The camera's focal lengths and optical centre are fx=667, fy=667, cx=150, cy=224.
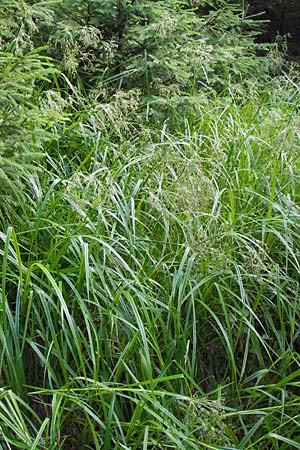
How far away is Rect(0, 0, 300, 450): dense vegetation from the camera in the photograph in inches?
96.8

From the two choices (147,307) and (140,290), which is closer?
(147,307)

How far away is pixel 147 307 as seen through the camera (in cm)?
271

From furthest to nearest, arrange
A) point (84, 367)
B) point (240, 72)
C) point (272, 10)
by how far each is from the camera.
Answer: point (272, 10)
point (240, 72)
point (84, 367)

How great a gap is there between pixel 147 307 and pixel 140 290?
0.12 m

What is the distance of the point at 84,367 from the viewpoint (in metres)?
2.50

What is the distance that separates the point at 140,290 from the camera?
2.81m

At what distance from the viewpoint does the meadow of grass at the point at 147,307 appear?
8.02 ft

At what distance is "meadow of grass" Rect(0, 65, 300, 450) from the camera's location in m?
2.44

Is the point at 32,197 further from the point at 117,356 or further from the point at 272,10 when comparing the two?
the point at 272,10

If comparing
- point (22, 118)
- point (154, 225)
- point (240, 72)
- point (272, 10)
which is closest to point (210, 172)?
point (154, 225)

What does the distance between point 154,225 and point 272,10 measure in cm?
630

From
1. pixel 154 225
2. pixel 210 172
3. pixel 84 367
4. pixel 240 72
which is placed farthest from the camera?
pixel 240 72

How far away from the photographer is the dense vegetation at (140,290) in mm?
2459

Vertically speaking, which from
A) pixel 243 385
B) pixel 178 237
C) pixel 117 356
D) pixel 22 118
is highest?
pixel 22 118
